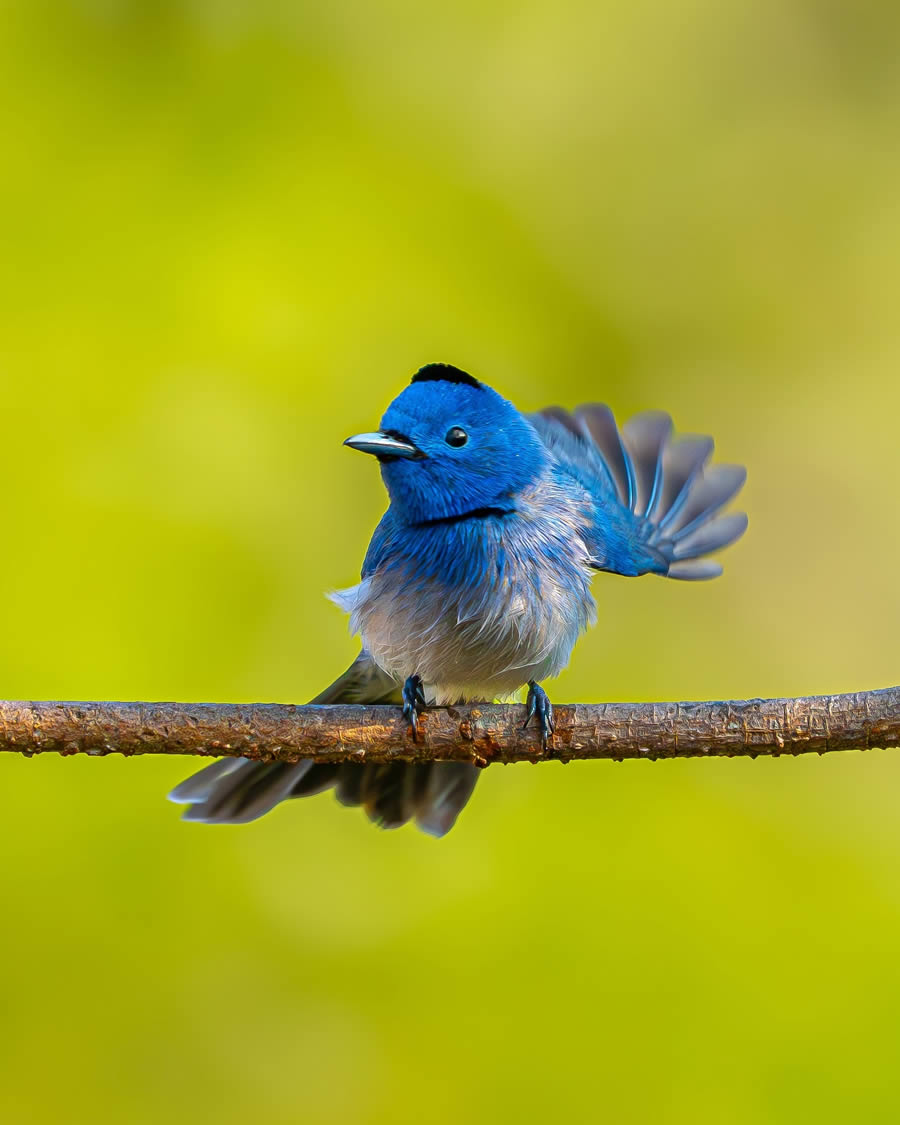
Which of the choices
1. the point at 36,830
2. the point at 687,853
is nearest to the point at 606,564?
the point at 687,853

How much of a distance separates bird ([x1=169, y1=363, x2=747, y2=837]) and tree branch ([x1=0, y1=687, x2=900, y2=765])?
0.09m

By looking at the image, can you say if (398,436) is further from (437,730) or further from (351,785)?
(351,785)

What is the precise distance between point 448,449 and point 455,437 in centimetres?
7

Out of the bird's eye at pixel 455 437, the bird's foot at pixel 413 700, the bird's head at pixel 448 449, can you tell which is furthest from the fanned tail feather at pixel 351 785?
the bird's eye at pixel 455 437

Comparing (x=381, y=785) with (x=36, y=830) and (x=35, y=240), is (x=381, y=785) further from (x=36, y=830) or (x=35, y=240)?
(x=35, y=240)

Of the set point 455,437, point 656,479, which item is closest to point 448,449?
point 455,437

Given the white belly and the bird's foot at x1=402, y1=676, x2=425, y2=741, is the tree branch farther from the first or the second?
the white belly

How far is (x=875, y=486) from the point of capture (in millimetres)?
7480

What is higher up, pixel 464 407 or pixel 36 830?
pixel 464 407

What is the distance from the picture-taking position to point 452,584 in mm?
4281

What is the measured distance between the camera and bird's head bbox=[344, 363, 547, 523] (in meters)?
4.18

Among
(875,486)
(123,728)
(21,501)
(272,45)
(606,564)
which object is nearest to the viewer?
(123,728)

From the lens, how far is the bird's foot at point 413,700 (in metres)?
3.69

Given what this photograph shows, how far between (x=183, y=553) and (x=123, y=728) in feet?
8.50
